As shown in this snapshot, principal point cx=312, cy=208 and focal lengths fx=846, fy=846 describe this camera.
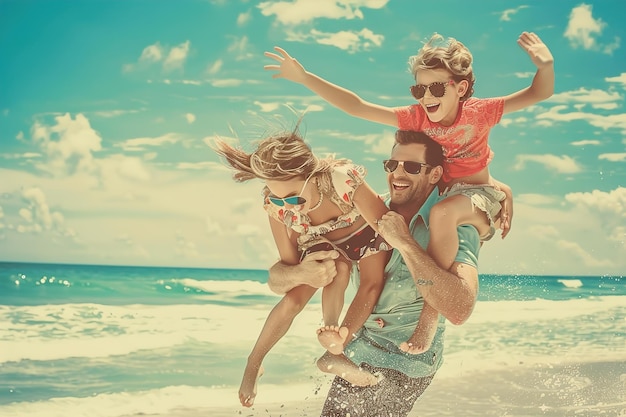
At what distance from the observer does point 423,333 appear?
3363mm

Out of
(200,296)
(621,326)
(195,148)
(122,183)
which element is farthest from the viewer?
(122,183)

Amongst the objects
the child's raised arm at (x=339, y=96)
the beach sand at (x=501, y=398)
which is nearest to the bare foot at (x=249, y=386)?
the child's raised arm at (x=339, y=96)

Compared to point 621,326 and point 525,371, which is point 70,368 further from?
point 621,326

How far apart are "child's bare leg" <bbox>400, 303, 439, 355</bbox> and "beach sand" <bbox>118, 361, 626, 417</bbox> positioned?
4.53 m

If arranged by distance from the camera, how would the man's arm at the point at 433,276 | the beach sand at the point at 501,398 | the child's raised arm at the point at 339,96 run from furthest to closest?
1. the beach sand at the point at 501,398
2. the child's raised arm at the point at 339,96
3. the man's arm at the point at 433,276

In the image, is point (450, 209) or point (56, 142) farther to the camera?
point (56, 142)

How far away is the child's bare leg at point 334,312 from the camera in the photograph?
3.34m

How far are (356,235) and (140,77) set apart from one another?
21516 mm

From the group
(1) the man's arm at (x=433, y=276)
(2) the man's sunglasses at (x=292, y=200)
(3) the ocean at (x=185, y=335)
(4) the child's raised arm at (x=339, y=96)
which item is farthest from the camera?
(3) the ocean at (x=185, y=335)

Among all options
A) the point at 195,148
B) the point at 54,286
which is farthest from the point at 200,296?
the point at 195,148

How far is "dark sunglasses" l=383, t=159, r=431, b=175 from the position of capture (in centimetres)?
352

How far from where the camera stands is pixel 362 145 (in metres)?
21.1

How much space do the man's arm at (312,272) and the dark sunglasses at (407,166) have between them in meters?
0.43

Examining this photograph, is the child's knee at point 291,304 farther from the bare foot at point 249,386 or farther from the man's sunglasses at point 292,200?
the man's sunglasses at point 292,200
